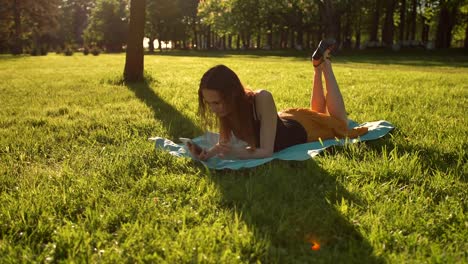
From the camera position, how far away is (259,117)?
13.1ft

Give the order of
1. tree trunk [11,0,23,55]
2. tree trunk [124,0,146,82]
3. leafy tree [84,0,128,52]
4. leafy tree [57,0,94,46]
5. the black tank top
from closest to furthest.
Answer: the black tank top → tree trunk [124,0,146,82] → tree trunk [11,0,23,55] → leafy tree [84,0,128,52] → leafy tree [57,0,94,46]

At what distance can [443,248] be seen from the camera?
2404 mm

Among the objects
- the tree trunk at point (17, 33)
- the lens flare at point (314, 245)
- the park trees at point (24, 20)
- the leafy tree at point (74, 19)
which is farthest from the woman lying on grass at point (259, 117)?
the leafy tree at point (74, 19)

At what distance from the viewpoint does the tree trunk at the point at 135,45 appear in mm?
11125

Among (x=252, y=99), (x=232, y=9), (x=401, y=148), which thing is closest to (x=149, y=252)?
(x=252, y=99)

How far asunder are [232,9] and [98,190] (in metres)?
47.8

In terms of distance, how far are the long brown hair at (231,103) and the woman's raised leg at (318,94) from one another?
5.32ft

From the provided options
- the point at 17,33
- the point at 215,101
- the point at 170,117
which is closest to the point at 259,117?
the point at 215,101

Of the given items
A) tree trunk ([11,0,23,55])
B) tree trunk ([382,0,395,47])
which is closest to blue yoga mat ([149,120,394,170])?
tree trunk ([382,0,395,47])

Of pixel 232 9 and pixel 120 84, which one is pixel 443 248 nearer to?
pixel 120 84

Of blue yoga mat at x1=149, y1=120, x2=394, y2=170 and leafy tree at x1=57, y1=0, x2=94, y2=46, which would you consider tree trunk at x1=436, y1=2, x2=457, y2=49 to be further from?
leafy tree at x1=57, y1=0, x2=94, y2=46

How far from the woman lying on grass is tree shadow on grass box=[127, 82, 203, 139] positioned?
1.37 metres

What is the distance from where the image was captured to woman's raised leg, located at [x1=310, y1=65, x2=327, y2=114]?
206 inches

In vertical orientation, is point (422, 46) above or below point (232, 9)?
below
